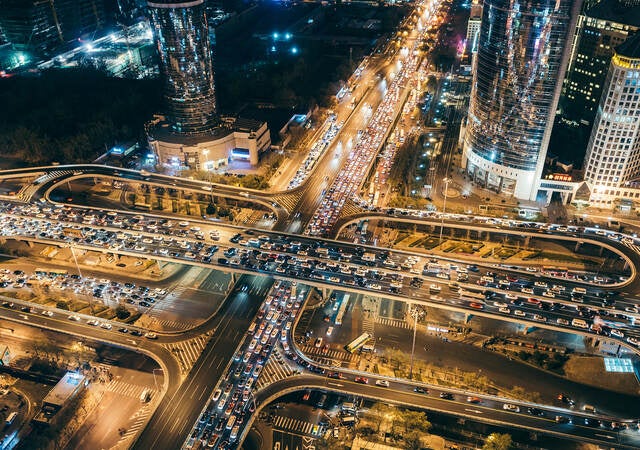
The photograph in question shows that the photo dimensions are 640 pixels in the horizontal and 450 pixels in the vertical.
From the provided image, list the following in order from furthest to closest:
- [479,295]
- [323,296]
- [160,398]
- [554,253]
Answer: [554,253], [323,296], [479,295], [160,398]

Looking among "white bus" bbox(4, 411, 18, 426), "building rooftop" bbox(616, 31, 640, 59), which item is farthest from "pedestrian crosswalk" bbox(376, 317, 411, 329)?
"building rooftop" bbox(616, 31, 640, 59)

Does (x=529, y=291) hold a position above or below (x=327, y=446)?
above

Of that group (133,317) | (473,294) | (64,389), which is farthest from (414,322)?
(64,389)

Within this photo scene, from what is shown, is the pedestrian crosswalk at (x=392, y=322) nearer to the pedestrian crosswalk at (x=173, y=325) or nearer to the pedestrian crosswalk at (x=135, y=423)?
the pedestrian crosswalk at (x=173, y=325)

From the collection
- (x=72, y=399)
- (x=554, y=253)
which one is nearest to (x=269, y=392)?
(x=72, y=399)

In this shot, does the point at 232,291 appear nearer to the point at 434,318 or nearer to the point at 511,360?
the point at 434,318

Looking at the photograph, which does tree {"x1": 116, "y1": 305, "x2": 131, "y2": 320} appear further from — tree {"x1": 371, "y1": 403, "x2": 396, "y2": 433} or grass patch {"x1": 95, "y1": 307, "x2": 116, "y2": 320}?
tree {"x1": 371, "y1": 403, "x2": 396, "y2": 433}

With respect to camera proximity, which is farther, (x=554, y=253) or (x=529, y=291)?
(x=554, y=253)
